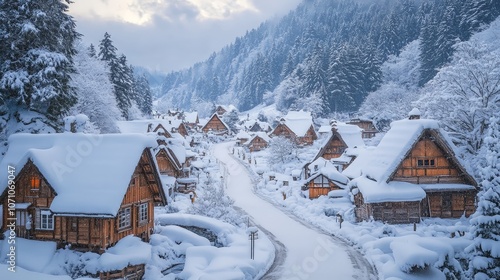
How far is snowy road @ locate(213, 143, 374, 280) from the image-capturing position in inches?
822

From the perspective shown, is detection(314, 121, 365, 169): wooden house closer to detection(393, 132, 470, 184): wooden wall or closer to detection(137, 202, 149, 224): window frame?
detection(393, 132, 470, 184): wooden wall

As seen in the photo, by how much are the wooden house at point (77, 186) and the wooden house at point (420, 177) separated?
1958 centimetres

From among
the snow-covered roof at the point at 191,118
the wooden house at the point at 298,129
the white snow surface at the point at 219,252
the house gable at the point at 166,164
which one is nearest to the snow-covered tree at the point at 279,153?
the wooden house at the point at 298,129

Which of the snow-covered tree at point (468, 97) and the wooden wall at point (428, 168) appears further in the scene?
the snow-covered tree at point (468, 97)

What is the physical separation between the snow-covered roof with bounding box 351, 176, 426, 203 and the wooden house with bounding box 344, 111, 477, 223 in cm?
9

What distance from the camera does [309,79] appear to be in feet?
337

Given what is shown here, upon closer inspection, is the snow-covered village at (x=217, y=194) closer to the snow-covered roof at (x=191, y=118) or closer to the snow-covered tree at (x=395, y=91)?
the snow-covered tree at (x=395, y=91)

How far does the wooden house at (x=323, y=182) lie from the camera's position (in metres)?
41.1

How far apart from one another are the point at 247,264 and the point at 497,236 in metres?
12.8

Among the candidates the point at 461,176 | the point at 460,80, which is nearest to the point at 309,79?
the point at 460,80

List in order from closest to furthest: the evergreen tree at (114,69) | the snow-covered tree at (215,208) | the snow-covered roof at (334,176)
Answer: the snow-covered tree at (215,208), the snow-covered roof at (334,176), the evergreen tree at (114,69)

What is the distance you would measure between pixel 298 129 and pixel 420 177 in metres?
47.8

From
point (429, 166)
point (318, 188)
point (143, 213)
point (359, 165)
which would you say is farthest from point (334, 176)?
point (143, 213)

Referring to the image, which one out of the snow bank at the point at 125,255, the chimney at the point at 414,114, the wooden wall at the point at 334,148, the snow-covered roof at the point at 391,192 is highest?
the chimney at the point at 414,114
